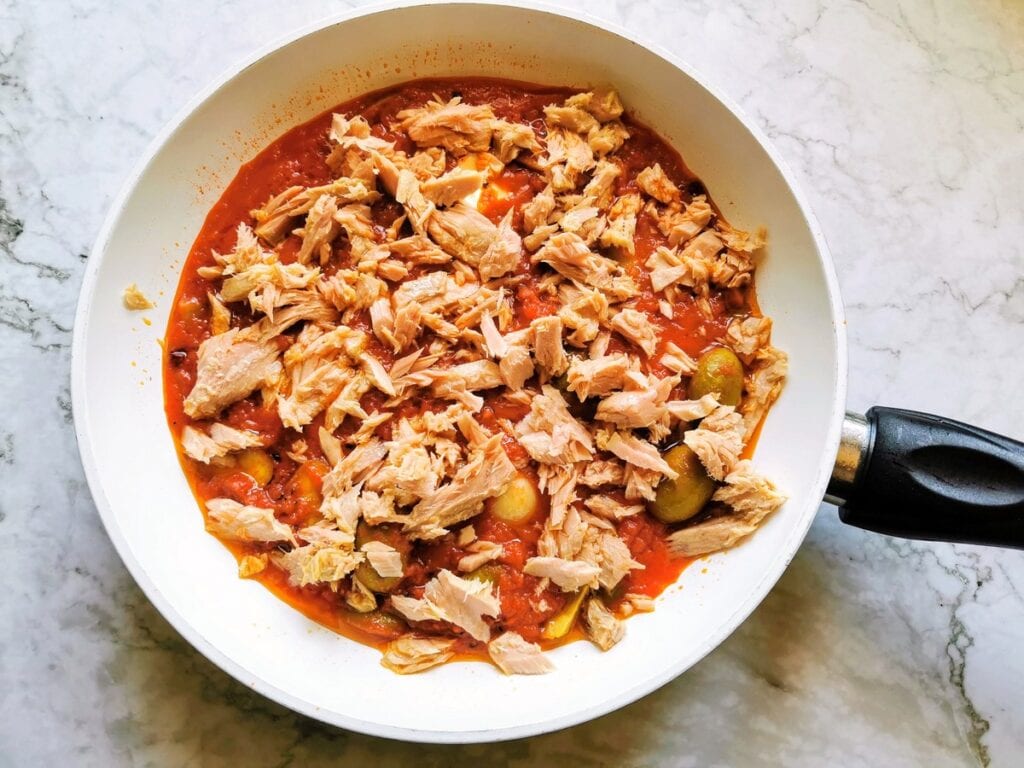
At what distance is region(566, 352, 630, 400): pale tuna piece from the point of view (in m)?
2.45

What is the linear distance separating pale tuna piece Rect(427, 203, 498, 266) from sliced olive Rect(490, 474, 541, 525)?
0.66m

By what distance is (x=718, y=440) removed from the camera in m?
2.47

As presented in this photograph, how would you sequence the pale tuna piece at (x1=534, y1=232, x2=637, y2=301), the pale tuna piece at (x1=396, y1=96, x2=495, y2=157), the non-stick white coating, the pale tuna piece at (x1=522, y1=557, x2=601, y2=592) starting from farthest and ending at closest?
the pale tuna piece at (x1=396, y1=96, x2=495, y2=157) < the pale tuna piece at (x1=534, y1=232, x2=637, y2=301) < the pale tuna piece at (x1=522, y1=557, x2=601, y2=592) < the non-stick white coating

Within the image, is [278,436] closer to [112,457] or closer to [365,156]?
[112,457]

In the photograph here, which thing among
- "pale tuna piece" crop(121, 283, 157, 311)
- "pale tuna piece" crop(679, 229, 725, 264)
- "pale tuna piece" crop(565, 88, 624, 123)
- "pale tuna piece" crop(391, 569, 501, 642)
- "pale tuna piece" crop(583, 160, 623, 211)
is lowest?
"pale tuna piece" crop(391, 569, 501, 642)

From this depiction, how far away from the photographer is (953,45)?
2.95 meters

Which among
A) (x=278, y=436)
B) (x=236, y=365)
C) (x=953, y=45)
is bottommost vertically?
(x=278, y=436)

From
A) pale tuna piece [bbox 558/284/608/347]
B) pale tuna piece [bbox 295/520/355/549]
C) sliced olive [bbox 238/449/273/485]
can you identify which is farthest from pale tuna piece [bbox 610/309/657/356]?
sliced olive [bbox 238/449/273/485]

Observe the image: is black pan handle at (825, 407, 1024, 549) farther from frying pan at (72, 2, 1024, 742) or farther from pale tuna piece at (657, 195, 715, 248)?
pale tuna piece at (657, 195, 715, 248)

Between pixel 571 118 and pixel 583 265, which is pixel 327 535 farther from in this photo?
pixel 571 118

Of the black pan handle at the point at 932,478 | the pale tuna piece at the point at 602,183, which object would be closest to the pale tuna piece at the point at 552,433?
the pale tuna piece at the point at 602,183

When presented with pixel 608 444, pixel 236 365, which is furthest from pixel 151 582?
pixel 608 444

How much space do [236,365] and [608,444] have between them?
1071mm

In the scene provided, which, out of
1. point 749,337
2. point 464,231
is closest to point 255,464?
point 464,231
